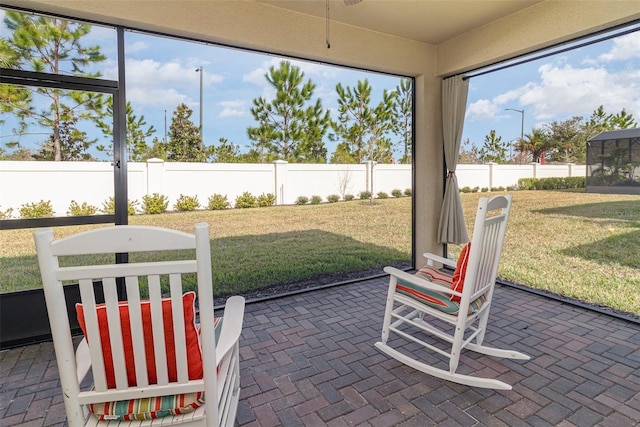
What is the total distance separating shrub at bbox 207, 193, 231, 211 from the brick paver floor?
2.07 m

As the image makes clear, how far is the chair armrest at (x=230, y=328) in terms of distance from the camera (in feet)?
4.31

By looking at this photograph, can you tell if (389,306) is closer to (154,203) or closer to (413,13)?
(413,13)

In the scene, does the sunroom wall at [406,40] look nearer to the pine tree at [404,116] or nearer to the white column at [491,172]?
the pine tree at [404,116]

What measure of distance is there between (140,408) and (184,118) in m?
4.02

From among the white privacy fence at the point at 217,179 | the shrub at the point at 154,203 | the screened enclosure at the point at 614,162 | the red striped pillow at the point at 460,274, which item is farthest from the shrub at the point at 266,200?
the screened enclosure at the point at 614,162

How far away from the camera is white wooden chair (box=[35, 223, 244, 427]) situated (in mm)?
1070

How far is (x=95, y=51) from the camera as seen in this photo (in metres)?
2.81

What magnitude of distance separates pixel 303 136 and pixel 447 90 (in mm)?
1977

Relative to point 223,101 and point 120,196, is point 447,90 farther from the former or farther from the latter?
point 120,196

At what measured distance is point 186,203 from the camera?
4.58m

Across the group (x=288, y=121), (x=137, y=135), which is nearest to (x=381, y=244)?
(x=288, y=121)

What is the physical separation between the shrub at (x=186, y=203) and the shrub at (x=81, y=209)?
158 cm

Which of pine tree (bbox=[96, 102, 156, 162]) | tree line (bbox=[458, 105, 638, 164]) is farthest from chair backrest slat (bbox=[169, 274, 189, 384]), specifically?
tree line (bbox=[458, 105, 638, 164])

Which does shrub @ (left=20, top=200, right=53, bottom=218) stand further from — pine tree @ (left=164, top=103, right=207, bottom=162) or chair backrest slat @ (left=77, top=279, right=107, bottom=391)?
chair backrest slat @ (left=77, top=279, right=107, bottom=391)
